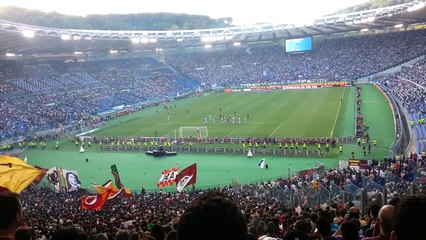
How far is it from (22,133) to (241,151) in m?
32.4

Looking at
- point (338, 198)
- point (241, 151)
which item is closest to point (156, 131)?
point (241, 151)

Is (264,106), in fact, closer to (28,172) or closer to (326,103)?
(326,103)

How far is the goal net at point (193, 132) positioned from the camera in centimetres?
4547

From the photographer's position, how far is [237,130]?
4653 cm

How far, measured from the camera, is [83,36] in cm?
7081

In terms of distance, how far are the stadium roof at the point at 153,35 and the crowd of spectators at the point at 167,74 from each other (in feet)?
14.0

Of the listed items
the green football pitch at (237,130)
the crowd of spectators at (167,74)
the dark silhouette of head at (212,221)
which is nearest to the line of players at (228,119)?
the green football pitch at (237,130)

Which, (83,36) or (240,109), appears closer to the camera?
(240,109)

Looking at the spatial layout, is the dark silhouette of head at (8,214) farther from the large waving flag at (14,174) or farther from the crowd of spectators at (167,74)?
the crowd of spectators at (167,74)

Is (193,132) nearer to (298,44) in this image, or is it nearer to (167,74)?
(167,74)

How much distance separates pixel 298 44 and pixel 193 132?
207 ft

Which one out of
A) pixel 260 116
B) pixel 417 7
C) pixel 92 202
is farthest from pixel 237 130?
pixel 417 7

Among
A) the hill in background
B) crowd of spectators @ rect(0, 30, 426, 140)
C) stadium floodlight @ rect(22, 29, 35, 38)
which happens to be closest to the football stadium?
stadium floodlight @ rect(22, 29, 35, 38)

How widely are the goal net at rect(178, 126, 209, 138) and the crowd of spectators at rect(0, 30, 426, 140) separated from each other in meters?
21.7
